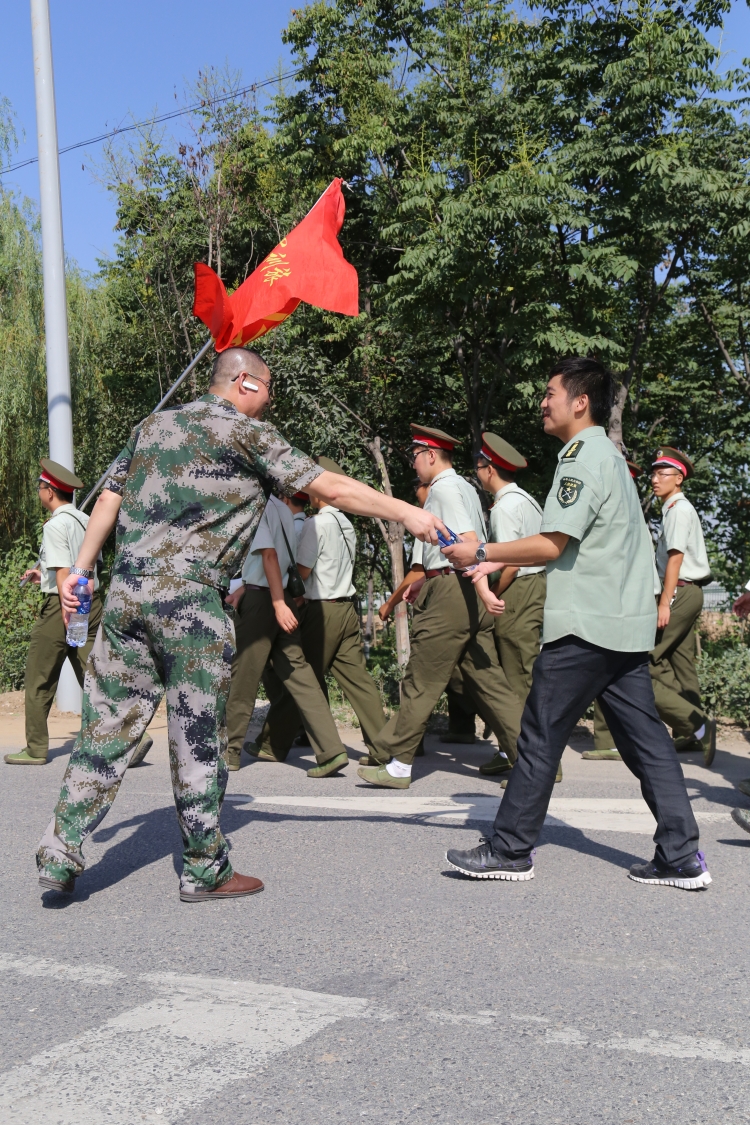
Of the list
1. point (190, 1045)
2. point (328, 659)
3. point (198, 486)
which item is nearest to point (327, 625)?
point (328, 659)

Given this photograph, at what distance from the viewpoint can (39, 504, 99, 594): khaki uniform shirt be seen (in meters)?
7.49

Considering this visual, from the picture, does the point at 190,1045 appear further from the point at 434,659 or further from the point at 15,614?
the point at 15,614

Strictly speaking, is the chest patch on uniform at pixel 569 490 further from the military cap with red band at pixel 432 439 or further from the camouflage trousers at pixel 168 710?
the military cap with red band at pixel 432 439

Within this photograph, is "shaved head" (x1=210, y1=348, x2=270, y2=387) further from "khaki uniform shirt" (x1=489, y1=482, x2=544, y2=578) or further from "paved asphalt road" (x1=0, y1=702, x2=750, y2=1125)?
"khaki uniform shirt" (x1=489, y1=482, x2=544, y2=578)

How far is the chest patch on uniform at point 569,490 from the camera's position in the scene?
167 inches

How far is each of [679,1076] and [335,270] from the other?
6656mm

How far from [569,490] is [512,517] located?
2.89m

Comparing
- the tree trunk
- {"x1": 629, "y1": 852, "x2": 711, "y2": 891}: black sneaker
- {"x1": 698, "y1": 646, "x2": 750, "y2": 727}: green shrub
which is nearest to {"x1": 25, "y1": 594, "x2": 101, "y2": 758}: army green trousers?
{"x1": 629, "y1": 852, "x2": 711, "y2": 891}: black sneaker

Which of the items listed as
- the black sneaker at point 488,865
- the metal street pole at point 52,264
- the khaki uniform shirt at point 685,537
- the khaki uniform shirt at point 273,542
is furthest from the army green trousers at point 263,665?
the metal street pole at point 52,264

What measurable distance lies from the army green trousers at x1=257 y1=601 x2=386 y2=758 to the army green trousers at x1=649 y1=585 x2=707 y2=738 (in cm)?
195

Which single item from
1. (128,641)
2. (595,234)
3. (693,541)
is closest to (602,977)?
(128,641)

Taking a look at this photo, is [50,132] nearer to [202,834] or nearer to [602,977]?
[202,834]

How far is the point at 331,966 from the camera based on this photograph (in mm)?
3396

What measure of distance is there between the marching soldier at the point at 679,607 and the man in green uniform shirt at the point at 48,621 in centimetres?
403
